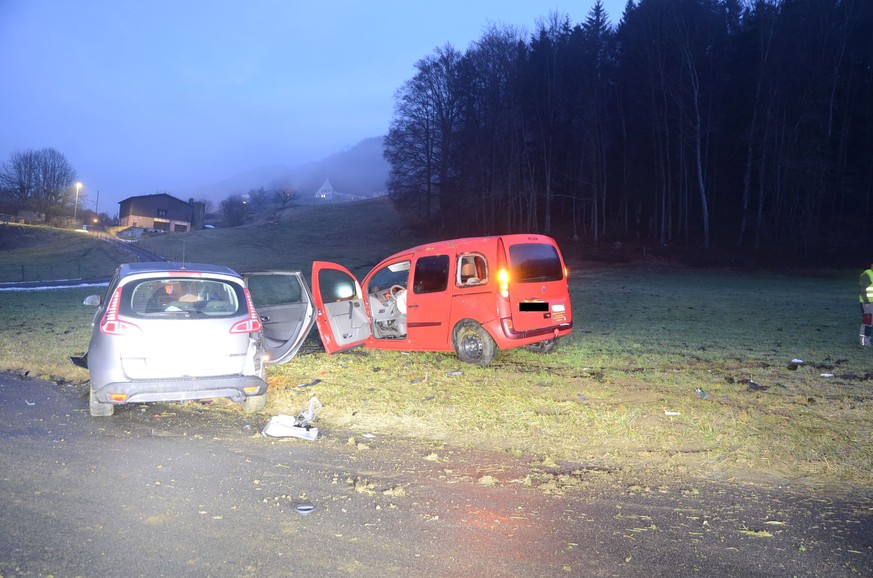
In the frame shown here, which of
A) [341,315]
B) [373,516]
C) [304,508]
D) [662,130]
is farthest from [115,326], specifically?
[662,130]

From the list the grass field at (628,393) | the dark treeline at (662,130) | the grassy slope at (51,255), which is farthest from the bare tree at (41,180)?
the grass field at (628,393)

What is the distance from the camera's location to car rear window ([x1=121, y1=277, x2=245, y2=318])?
6.66 m

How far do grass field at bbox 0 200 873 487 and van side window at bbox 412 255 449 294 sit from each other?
3.73 feet

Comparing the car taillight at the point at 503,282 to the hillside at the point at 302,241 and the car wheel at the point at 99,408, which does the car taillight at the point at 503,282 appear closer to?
the car wheel at the point at 99,408

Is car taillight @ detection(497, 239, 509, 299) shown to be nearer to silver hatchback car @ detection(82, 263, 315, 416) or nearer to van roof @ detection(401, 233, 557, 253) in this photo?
van roof @ detection(401, 233, 557, 253)

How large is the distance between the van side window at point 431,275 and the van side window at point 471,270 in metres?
0.23

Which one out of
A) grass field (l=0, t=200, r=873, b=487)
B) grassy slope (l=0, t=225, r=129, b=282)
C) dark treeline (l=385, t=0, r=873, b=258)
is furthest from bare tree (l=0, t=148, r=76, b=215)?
grass field (l=0, t=200, r=873, b=487)

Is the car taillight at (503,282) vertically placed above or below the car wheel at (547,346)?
above

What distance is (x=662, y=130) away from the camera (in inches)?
1665

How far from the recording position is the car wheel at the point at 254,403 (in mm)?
7172

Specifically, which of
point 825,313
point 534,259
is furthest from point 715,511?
point 825,313

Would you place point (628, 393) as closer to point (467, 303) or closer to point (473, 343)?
point (473, 343)

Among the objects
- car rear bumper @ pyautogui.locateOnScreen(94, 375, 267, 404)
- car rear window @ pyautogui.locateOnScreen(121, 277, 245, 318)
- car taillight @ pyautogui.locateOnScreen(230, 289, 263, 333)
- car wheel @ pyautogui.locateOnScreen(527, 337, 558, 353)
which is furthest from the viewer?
car wheel @ pyautogui.locateOnScreen(527, 337, 558, 353)

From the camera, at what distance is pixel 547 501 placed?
15.4 feet
